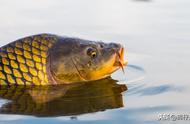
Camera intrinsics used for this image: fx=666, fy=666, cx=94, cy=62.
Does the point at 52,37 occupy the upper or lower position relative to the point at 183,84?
upper

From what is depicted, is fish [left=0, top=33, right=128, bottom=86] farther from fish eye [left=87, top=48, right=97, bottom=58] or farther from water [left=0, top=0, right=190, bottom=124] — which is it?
water [left=0, top=0, right=190, bottom=124]

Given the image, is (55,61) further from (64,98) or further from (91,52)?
(64,98)

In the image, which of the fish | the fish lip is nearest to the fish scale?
the fish

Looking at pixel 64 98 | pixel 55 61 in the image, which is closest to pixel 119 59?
pixel 55 61

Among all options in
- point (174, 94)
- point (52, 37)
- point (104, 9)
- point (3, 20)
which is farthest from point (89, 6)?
point (174, 94)

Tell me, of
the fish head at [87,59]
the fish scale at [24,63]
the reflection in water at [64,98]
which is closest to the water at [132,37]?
the reflection in water at [64,98]

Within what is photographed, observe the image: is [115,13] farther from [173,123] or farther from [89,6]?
[173,123]
